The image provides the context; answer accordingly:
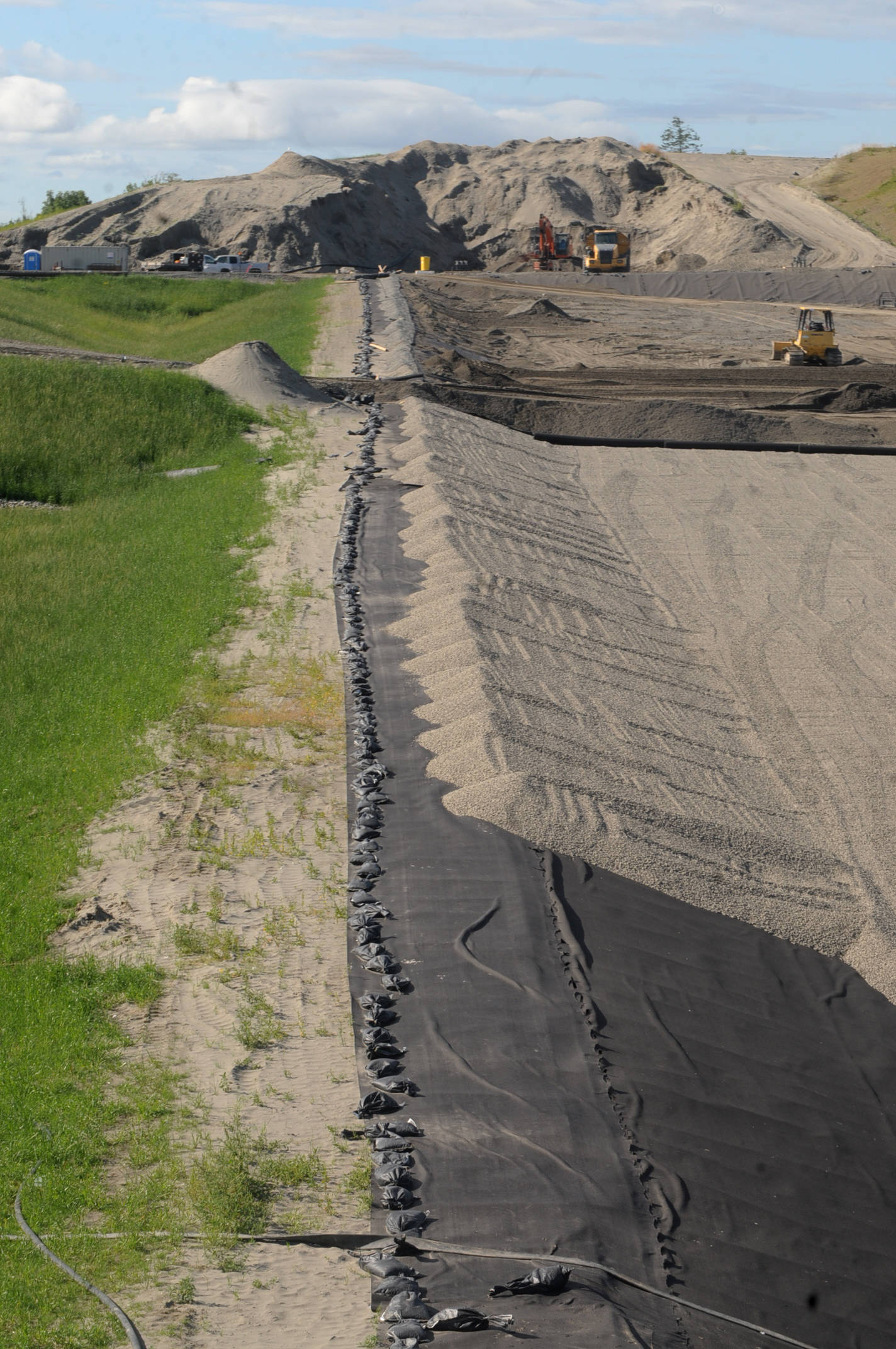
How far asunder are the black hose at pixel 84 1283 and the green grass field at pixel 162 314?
27.1 m

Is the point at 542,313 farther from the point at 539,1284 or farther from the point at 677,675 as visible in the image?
the point at 539,1284

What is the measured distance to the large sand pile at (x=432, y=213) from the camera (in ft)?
200

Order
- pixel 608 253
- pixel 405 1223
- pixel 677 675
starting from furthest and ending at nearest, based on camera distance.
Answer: pixel 608 253 < pixel 677 675 < pixel 405 1223

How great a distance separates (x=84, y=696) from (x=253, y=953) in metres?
4.55

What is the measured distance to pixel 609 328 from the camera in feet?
125

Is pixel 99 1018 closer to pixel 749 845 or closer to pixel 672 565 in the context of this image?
pixel 749 845

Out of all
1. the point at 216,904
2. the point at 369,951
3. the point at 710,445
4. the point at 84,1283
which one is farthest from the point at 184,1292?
the point at 710,445

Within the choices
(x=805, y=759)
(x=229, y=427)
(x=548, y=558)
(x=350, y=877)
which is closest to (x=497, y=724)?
(x=350, y=877)

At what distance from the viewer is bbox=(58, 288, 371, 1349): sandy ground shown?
4879mm

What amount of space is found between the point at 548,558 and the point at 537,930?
28.9ft

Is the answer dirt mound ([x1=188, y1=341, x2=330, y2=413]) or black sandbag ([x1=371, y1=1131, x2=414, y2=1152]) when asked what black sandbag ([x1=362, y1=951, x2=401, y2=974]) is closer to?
black sandbag ([x1=371, y1=1131, x2=414, y2=1152])

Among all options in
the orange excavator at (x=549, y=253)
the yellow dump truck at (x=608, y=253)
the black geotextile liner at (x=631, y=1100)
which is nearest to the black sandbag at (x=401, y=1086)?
the black geotextile liner at (x=631, y=1100)

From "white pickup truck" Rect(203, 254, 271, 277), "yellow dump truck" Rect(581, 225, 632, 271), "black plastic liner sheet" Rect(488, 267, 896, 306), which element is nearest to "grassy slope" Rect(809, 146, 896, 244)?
"black plastic liner sheet" Rect(488, 267, 896, 306)

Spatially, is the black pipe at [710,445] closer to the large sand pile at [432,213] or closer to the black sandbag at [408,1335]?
the black sandbag at [408,1335]
